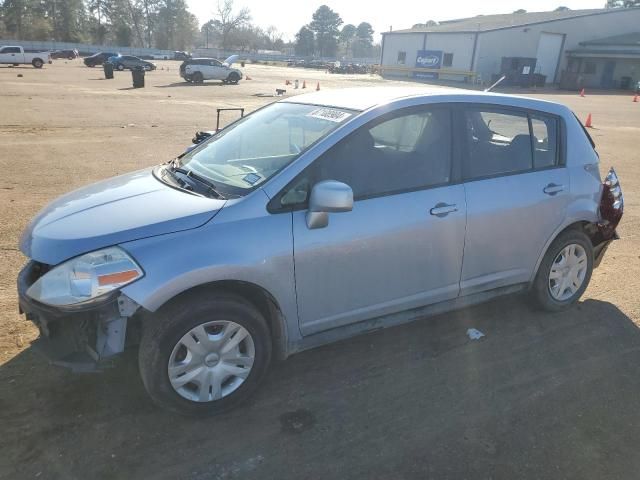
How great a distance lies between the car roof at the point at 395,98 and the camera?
346 cm

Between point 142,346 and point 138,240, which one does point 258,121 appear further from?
point 142,346

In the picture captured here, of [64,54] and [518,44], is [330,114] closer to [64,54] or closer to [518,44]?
[518,44]

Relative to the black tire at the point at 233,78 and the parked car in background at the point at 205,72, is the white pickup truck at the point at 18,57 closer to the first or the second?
the parked car in background at the point at 205,72

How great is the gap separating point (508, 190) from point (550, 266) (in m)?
0.90

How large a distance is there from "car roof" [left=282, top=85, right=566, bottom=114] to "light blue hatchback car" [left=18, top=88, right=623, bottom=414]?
0.06 feet

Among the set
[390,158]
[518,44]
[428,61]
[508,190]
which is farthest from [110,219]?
[428,61]

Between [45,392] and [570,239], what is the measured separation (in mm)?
4040

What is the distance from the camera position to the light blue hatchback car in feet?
8.78

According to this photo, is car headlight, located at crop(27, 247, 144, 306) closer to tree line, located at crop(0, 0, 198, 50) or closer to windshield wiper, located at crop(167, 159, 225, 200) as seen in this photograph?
windshield wiper, located at crop(167, 159, 225, 200)

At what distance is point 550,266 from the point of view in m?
4.16

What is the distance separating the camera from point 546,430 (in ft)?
9.63

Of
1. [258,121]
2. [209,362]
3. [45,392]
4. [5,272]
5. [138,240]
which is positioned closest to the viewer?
[138,240]

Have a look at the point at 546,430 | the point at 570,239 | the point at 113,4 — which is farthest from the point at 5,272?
the point at 113,4

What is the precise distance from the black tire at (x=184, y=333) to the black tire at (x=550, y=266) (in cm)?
247
